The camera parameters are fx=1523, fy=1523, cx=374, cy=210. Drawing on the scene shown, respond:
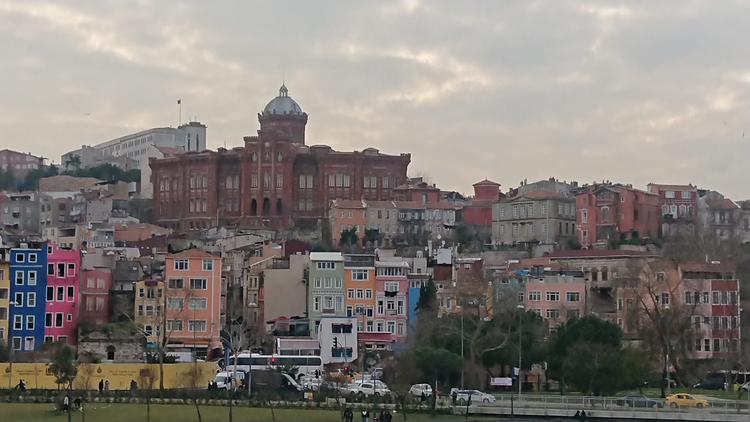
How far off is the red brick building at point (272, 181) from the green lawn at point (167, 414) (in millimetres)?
75153

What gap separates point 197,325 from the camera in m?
86.6

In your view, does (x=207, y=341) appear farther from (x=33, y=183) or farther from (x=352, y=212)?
(x=33, y=183)

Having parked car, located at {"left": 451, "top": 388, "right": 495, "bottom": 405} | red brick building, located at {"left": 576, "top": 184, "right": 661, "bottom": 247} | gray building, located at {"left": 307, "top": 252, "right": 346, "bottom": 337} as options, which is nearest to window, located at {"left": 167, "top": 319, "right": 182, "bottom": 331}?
gray building, located at {"left": 307, "top": 252, "right": 346, "bottom": 337}

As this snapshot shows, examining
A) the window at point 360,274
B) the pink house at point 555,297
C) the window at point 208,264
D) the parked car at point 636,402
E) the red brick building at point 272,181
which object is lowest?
the parked car at point 636,402

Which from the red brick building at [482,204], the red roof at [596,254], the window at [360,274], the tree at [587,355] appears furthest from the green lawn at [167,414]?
the red brick building at [482,204]

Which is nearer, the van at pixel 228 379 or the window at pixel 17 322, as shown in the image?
the van at pixel 228 379

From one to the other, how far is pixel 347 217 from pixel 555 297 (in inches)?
1461

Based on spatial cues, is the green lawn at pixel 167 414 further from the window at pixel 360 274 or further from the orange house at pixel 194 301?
the window at pixel 360 274

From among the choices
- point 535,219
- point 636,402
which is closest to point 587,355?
point 636,402

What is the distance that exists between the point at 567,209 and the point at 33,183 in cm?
7645

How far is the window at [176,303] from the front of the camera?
86.7 metres

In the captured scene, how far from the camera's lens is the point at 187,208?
140 meters

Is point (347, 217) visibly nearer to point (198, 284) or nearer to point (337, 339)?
point (198, 284)

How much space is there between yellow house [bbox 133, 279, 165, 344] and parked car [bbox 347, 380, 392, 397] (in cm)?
1969
